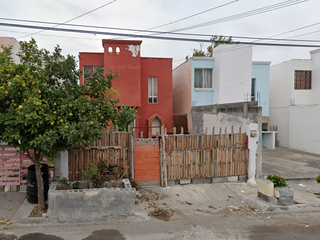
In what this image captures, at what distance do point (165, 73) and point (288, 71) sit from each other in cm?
1066

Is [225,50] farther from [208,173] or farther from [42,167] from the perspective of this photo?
[42,167]

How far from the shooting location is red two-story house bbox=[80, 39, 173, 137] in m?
15.6

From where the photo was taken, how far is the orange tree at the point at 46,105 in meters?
4.97

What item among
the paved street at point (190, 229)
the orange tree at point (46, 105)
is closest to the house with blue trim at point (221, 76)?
the paved street at point (190, 229)

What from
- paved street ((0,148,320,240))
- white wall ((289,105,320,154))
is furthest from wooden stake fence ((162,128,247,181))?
white wall ((289,105,320,154))

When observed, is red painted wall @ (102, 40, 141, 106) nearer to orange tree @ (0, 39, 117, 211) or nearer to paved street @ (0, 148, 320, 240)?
paved street @ (0, 148, 320, 240)

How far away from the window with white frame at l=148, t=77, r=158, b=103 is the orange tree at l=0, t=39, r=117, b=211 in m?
10.7

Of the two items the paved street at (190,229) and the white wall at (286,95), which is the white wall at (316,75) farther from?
the paved street at (190,229)

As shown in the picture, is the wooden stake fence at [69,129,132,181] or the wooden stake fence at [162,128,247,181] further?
the wooden stake fence at [162,128,247,181]

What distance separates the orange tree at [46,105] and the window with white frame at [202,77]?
1224cm

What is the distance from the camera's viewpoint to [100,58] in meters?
16.1

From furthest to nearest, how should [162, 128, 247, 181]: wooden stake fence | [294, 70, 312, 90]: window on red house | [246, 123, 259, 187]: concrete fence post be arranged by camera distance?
[294, 70, 312, 90]: window on red house → [246, 123, 259, 187]: concrete fence post → [162, 128, 247, 181]: wooden stake fence

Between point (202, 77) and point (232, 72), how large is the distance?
215 centimetres

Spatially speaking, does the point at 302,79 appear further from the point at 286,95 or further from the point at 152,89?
the point at 152,89
